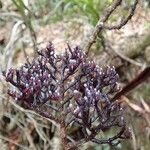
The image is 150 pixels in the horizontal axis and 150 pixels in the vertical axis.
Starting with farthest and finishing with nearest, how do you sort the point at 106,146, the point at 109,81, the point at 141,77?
the point at 106,146 → the point at 141,77 → the point at 109,81

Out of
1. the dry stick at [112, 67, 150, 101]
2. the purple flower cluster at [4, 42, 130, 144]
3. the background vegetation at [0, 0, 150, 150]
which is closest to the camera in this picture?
the purple flower cluster at [4, 42, 130, 144]

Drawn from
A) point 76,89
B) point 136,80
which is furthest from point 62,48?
point 76,89

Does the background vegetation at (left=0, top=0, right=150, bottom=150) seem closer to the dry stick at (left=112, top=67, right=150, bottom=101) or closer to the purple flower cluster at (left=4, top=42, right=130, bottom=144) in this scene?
the dry stick at (left=112, top=67, right=150, bottom=101)

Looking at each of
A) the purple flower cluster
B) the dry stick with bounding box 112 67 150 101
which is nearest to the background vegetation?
the dry stick with bounding box 112 67 150 101

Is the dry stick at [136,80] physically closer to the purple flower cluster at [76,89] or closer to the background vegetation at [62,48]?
the background vegetation at [62,48]

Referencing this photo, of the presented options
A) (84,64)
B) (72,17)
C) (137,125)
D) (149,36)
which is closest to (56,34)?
(72,17)

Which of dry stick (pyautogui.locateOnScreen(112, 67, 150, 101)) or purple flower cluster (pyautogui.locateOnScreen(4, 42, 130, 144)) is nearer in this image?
purple flower cluster (pyautogui.locateOnScreen(4, 42, 130, 144))

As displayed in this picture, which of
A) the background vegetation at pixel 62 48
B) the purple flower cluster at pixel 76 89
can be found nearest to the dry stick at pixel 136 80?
the background vegetation at pixel 62 48

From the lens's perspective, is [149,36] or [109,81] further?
[149,36]

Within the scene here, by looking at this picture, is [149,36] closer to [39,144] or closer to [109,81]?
[39,144]

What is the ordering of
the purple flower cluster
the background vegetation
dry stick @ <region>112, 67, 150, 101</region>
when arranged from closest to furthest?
the purple flower cluster < dry stick @ <region>112, 67, 150, 101</region> < the background vegetation

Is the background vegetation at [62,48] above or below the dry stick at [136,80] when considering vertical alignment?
above
